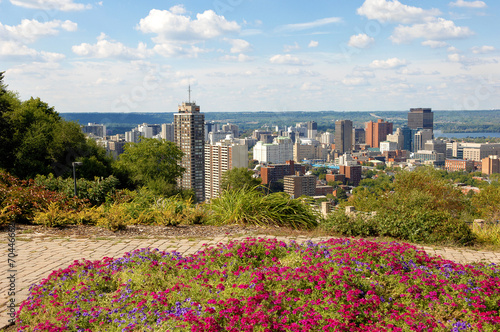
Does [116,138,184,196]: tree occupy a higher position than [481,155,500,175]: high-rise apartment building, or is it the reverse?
[116,138,184,196]: tree

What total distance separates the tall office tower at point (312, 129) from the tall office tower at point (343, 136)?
60.0ft

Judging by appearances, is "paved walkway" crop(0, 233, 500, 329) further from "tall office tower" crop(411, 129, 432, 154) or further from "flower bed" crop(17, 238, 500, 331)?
"tall office tower" crop(411, 129, 432, 154)

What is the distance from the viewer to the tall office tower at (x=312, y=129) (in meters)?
189

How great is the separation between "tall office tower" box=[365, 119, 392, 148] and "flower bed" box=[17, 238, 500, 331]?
176856 millimetres

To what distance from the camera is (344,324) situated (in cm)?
297

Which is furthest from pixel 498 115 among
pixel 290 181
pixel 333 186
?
pixel 290 181

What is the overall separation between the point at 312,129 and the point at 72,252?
190 meters

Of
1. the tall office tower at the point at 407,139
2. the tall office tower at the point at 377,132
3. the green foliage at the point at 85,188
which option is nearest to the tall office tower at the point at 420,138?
the tall office tower at the point at 407,139

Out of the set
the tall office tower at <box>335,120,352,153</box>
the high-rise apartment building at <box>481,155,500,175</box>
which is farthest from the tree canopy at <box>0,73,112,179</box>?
the tall office tower at <box>335,120,352,153</box>

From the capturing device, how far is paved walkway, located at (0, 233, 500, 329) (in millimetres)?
4556

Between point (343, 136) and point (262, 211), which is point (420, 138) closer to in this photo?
point (343, 136)

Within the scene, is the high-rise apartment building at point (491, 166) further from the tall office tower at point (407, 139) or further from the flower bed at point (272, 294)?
the flower bed at point (272, 294)

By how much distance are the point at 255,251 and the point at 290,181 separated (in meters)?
57.8

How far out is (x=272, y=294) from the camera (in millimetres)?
3305
